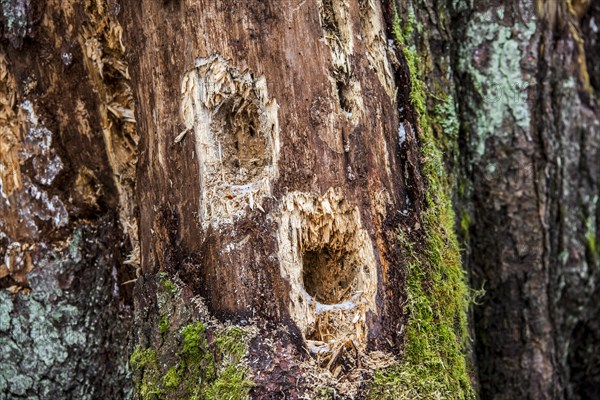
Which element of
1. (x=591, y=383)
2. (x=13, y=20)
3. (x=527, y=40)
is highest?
(x=13, y=20)

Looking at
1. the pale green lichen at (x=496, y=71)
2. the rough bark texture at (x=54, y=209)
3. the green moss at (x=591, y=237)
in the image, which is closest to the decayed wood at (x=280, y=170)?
the rough bark texture at (x=54, y=209)

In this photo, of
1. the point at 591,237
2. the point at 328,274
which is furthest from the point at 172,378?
the point at 591,237

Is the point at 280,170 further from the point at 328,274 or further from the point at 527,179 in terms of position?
the point at 527,179

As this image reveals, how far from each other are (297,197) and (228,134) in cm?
33

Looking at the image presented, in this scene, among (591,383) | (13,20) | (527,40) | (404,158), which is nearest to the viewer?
(404,158)

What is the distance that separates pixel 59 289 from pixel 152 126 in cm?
74

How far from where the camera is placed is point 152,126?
2.01 meters

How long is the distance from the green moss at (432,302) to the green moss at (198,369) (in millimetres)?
430

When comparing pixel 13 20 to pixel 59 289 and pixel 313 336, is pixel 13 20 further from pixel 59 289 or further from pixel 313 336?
pixel 313 336

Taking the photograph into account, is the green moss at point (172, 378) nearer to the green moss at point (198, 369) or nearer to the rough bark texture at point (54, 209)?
the green moss at point (198, 369)

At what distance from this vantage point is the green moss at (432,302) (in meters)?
1.85

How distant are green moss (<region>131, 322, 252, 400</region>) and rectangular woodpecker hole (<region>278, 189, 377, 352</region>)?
224 mm

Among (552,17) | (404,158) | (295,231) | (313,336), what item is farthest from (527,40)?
(313,336)

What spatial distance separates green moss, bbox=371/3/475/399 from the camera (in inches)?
73.0
